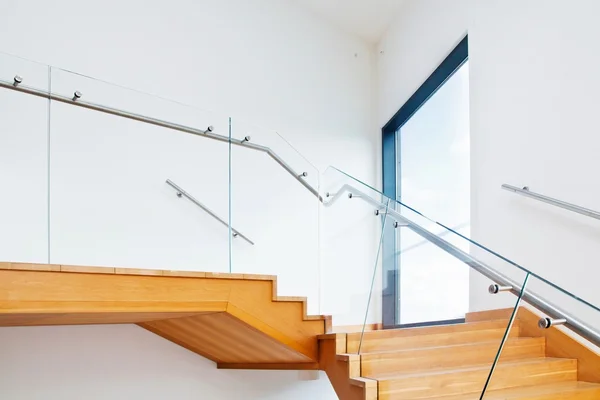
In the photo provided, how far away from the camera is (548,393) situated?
247 centimetres

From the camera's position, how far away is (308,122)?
6047 millimetres

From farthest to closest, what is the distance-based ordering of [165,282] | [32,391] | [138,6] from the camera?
[138,6] → [32,391] → [165,282]

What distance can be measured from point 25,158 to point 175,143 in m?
1.00

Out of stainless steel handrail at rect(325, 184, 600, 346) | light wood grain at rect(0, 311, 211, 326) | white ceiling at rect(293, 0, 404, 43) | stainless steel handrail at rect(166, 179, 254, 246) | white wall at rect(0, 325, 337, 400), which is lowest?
white wall at rect(0, 325, 337, 400)

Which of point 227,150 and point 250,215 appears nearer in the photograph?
point 227,150

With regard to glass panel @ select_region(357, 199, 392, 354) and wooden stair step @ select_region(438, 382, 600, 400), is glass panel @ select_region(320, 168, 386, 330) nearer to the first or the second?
glass panel @ select_region(357, 199, 392, 354)

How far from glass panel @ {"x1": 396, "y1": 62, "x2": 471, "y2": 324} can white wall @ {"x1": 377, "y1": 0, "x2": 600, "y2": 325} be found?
20cm

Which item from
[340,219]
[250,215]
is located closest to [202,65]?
[250,215]

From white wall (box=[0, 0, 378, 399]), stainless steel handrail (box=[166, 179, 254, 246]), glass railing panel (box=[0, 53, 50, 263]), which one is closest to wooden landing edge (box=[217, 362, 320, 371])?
white wall (box=[0, 0, 378, 399])

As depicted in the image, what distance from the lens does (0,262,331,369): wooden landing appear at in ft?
9.26

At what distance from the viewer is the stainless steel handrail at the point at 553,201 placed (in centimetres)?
295

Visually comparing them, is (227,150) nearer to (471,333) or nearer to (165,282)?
(165,282)

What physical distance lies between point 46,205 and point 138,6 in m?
2.64

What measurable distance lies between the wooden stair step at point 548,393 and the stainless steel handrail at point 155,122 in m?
1.90
